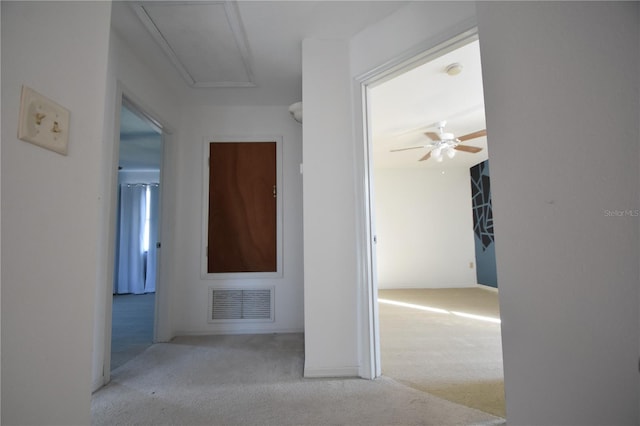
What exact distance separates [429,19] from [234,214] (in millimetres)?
2250

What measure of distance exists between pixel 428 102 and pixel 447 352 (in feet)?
8.31

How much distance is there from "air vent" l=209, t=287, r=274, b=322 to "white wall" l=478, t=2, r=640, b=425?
7.59 feet

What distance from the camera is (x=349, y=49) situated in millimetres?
2049

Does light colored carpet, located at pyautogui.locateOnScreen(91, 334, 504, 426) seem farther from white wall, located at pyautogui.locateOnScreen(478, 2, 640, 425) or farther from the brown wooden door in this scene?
the brown wooden door

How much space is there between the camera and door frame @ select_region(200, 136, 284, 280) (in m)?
2.84

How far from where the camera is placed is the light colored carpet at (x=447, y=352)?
5.29 feet

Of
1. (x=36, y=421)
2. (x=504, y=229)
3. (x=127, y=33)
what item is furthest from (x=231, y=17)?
(x=36, y=421)

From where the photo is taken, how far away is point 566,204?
0.67 m

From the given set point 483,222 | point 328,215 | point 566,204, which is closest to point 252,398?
point 328,215

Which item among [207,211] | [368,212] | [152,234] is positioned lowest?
[152,234]

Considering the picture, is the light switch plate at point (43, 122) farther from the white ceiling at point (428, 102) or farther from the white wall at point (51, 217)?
the white ceiling at point (428, 102)

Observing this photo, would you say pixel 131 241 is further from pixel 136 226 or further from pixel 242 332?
pixel 242 332

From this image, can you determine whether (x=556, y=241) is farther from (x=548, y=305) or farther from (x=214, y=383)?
(x=214, y=383)

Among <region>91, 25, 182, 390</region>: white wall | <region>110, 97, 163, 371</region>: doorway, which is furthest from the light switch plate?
<region>110, 97, 163, 371</region>: doorway
